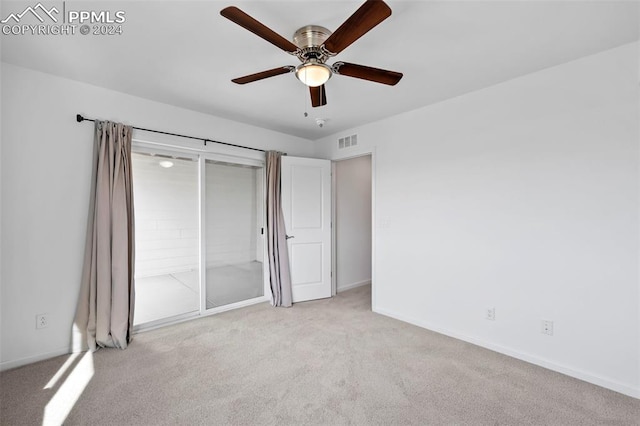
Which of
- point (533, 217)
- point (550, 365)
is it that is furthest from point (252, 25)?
point (550, 365)

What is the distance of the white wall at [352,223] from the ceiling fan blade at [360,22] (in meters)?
3.10

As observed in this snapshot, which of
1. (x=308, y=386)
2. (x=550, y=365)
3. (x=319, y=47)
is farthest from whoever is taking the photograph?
(x=550, y=365)

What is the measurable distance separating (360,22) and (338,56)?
902 mm

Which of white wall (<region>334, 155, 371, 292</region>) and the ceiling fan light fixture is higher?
the ceiling fan light fixture

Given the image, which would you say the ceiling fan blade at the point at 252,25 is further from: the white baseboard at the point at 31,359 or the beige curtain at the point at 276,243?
the white baseboard at the point at 31,359

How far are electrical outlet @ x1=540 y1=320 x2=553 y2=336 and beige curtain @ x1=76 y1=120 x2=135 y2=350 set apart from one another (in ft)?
12.3

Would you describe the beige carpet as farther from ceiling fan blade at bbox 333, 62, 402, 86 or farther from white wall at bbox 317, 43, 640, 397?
ceiling fan blade at bbox 333, 62, 402, 86

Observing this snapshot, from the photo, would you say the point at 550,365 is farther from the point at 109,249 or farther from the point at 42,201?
the point at 42,201

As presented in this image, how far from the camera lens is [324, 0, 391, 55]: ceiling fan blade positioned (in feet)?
4.17

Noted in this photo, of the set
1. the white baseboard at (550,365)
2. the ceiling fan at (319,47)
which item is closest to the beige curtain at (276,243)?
the white baseboard at (550,365)

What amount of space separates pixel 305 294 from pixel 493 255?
8.16 feet

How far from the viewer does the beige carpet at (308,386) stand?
1.82 m

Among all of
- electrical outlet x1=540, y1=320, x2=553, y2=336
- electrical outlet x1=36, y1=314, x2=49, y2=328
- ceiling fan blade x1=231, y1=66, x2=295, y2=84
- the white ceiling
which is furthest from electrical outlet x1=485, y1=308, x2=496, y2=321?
electrical outlet x1=36, y1=314, x2=49, y2=328

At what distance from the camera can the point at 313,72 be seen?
1.84 metres
